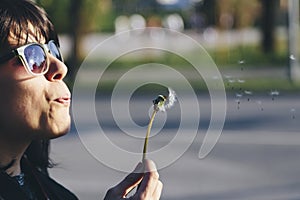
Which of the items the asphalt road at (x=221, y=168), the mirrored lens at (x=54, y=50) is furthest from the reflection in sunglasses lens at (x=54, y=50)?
the asphalt road at (x=221, y=168)

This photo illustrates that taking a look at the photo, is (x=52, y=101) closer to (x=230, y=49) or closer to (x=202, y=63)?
(x=202, y=63)

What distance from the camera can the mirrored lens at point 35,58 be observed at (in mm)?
2221

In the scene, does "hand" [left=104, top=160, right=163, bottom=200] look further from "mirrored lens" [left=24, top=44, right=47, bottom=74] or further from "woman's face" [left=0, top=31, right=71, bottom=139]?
"mirrored lens" [left=24, top=44, right=47, bottom=74]

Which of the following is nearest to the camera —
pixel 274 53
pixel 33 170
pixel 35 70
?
pixel 35 70

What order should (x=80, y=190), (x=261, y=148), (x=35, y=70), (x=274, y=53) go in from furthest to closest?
1. (x=274, y=53)
2. (x=261, y=148)
3. (x=80, y=190)
4. (x=35, y=70)

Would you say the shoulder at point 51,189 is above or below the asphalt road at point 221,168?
above

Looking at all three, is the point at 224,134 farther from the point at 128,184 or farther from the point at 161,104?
the point at 161,104

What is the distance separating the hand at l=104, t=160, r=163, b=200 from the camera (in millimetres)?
2152

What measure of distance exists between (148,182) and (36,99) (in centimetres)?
31

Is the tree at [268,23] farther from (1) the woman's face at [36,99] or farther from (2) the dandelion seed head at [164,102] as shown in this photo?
(2) the dandelion seed head at [164,102]

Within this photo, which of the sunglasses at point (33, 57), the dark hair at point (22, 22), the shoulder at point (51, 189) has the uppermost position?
the dark hair at point (22, 22)

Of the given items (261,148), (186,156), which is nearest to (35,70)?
(186,156)

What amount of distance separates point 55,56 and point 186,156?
8.76 m

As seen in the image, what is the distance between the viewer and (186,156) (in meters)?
11.0
